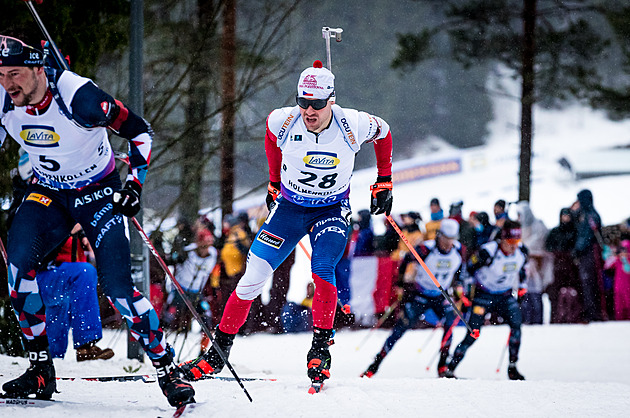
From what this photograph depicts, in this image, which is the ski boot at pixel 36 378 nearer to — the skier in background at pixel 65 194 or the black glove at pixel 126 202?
the skier in background at pixel 65 194

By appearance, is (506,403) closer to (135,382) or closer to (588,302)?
(135,382)

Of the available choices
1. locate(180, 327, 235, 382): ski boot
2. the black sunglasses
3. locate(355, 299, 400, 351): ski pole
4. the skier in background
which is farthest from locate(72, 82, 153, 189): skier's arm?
locate(355, 299, 400, 351): ski pole

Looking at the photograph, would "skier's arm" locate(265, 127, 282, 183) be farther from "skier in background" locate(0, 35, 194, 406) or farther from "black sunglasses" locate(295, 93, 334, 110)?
"skier in background" locate(0, 35, 194, 406)

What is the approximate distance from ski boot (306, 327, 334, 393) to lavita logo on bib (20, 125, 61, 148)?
195cm

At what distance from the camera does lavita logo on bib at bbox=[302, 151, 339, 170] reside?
4559mm

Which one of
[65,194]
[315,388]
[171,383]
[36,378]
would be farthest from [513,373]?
[65,194]

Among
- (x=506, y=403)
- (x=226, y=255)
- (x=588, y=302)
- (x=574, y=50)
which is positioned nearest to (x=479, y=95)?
(x=574, y=50)

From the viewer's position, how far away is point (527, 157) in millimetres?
12531

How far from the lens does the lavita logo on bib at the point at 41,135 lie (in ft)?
12.4

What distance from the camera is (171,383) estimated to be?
3.67 meters

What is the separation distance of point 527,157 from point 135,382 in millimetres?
9357

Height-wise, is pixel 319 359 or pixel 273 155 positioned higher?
pixel 273 155

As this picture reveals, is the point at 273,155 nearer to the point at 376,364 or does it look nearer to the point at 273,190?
the point at 273,190

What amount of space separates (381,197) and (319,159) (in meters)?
0.62
